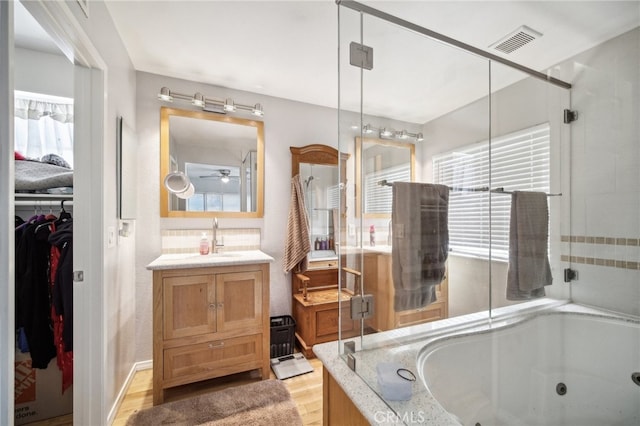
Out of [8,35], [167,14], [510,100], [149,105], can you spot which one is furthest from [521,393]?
[149,105]

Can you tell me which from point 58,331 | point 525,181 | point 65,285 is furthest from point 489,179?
point 58,331

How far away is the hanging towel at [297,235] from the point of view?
7.98 feet

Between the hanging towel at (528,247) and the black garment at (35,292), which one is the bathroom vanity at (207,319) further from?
the hanging towel at (528,247)

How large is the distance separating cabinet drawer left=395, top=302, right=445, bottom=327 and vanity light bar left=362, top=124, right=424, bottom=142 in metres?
0.83

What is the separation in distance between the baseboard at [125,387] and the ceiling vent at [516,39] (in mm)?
3318

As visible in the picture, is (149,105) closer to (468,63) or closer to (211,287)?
(211,287)

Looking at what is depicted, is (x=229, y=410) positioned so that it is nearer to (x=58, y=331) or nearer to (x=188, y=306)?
(x=188, y=306)

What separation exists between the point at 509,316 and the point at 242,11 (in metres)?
2.32

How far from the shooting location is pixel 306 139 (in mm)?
2645

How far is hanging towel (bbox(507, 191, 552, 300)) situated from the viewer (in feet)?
4.66

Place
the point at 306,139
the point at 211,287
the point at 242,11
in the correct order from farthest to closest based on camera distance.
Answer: the point at 306,139 → the point at 211,287 → the point at 242,11

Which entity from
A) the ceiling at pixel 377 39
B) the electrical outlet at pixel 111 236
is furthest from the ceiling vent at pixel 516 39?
the electrical outlet at pixel 111 236

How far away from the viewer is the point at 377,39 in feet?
3.94

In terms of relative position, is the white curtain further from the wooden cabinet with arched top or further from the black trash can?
the black trash can
